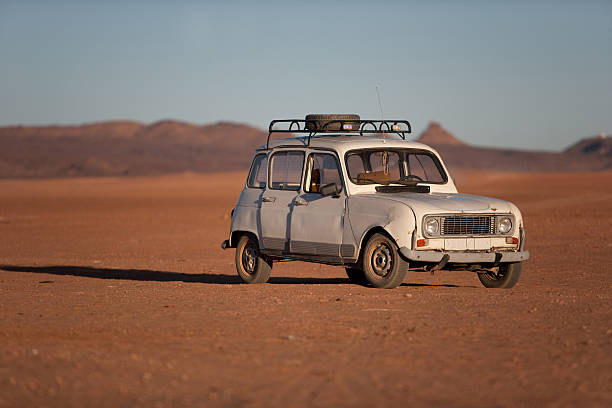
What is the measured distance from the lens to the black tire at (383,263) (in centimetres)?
1323

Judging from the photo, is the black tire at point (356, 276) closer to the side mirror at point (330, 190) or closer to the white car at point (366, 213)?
the white car at point (366, 213)

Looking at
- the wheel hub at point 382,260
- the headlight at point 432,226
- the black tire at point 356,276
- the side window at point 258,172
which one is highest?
the side window at point 258,172

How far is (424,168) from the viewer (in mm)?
15016

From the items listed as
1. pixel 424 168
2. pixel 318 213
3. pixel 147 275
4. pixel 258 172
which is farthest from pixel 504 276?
Answer: pixel 147 275

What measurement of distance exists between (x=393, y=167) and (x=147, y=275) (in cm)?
590

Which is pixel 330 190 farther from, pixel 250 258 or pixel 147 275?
pixel 147 275

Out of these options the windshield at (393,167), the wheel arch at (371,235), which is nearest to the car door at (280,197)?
the windshield at (393,167)

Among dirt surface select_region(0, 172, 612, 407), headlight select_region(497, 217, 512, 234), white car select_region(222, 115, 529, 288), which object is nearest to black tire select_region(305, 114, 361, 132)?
white car select_region(222, 115, 529, 288)

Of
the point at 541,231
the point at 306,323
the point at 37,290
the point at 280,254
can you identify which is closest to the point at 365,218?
the point at 280,254

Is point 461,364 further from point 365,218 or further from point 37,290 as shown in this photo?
point 37,290

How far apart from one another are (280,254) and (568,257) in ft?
28.4

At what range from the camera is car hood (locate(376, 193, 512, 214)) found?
13078mm

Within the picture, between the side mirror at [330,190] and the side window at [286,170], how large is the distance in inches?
27.8

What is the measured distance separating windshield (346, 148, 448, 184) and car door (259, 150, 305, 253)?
34.5 inches
